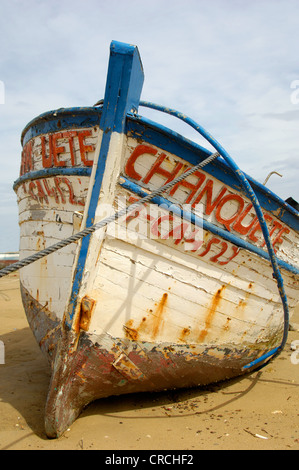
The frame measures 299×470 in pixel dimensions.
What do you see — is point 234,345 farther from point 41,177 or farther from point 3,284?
point 3,284

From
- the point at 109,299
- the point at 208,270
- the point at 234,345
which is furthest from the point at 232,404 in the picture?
the point at 109,299

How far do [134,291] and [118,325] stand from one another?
0.26 m

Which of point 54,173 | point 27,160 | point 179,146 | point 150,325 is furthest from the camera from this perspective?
point 27,160

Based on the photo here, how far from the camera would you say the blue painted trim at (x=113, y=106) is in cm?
247

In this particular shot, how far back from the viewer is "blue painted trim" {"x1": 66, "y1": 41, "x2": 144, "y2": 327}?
2.47m

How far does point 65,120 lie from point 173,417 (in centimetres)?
234

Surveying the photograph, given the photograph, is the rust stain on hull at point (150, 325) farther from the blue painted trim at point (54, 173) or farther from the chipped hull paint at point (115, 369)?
the blue painted trim at point (54, 173)

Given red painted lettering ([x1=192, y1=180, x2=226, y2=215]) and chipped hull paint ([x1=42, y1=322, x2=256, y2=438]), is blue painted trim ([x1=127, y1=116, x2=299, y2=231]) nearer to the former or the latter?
red painted lettering ([x1=192, y1=180, x2=226, y2=215])

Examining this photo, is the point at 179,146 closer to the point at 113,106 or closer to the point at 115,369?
the point at 113,106

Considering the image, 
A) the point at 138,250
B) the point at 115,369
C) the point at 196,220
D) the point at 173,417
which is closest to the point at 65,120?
the point at 138,250

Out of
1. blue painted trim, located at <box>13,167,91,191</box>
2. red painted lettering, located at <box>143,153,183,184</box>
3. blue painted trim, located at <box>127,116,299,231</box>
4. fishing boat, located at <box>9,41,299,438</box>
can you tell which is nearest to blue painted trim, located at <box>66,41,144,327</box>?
fishing boat, located at <box>9,41,299,438</box>

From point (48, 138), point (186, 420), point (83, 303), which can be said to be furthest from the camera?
point (48, 138)

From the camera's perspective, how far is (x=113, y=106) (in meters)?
2.54

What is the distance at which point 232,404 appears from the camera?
10.0 feet
